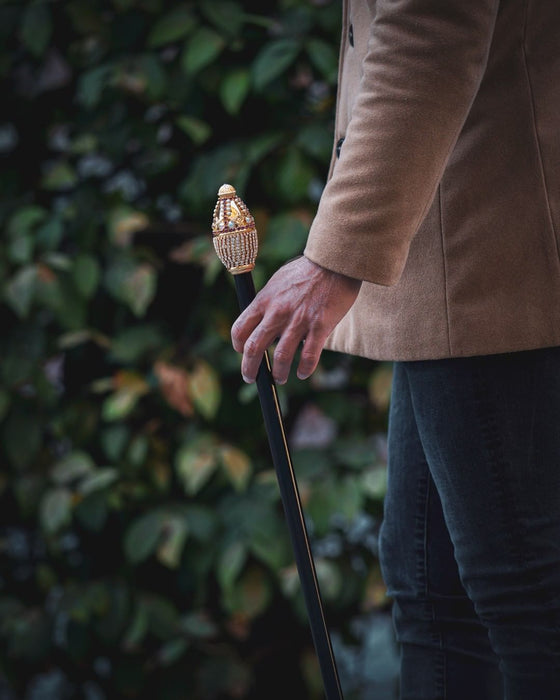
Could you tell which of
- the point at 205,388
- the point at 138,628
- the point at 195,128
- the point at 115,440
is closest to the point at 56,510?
the point at 115,440

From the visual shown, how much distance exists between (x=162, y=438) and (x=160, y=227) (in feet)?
1.35

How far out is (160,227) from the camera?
1.85 m

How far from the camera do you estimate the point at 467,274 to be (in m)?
0.87

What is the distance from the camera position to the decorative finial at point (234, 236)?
0.90 m

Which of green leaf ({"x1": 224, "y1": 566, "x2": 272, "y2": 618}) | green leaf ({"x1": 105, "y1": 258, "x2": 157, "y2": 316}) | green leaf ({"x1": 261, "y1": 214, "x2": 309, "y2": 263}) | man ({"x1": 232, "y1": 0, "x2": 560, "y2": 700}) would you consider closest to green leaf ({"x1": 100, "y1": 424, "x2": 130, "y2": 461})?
green leaf ({"x1": 105, "y1": 258, "x2": 157, "y2": 316})

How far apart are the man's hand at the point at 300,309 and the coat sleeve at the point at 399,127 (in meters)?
0.02

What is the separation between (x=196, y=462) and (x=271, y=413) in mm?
840

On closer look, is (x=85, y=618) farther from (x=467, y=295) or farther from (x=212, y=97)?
(x=467, y=295)

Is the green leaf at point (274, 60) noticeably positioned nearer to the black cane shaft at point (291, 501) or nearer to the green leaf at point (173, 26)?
the green leaf at point (173, 26)

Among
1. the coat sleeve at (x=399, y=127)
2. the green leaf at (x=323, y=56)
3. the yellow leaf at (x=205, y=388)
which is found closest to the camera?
the coat sleeve at (x=399, y=127)

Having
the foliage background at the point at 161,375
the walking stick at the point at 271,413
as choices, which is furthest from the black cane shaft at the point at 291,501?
the foliage background at the point at 161,375

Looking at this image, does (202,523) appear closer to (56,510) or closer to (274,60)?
(56,510)

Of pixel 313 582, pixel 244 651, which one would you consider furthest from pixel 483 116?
pixel 244 651

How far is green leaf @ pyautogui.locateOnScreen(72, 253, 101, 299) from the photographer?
179cm
